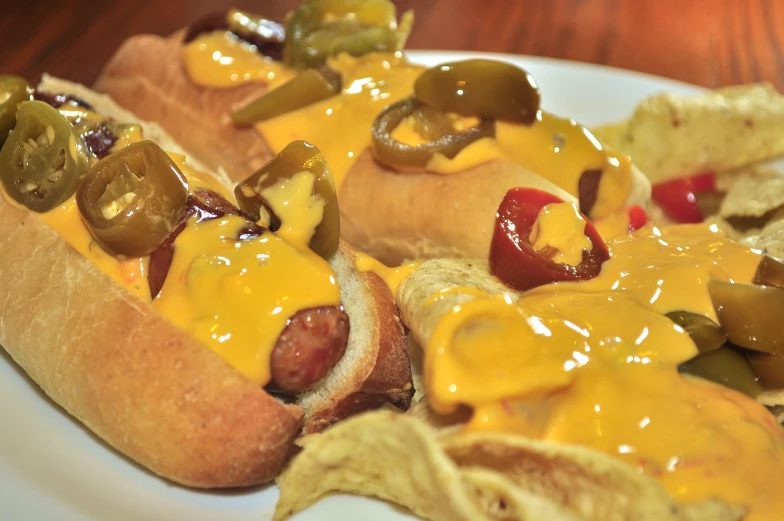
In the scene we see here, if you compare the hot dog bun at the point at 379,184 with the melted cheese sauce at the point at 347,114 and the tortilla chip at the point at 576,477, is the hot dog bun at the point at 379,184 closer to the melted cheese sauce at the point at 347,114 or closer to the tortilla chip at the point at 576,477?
the melted cheese sauce at the point at 347,114

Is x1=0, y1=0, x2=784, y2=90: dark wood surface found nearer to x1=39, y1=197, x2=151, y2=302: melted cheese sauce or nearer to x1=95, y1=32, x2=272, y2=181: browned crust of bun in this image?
x1=95, y1=32, x2=272, y2=181: browned crust of bun

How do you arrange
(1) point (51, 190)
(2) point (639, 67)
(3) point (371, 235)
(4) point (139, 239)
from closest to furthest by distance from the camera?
(4) point (139, 239)
(1) point (51, 190)
(3) point (371, 235)
(2) point (639, 67)

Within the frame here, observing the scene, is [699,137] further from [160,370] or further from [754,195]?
[160,370]

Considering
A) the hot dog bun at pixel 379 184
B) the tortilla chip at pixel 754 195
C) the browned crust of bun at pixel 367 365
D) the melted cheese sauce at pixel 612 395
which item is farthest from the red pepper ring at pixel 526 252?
the tortilla chip at pixel 754 195

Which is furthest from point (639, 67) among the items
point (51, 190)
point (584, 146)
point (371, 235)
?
point (51, 190)

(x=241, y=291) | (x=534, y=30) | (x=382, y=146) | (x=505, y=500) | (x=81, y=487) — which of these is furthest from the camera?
(x=534, y=30)

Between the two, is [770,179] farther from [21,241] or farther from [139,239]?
[21,241]

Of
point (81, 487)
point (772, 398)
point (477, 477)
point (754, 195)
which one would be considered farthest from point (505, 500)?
point (754, 195)
